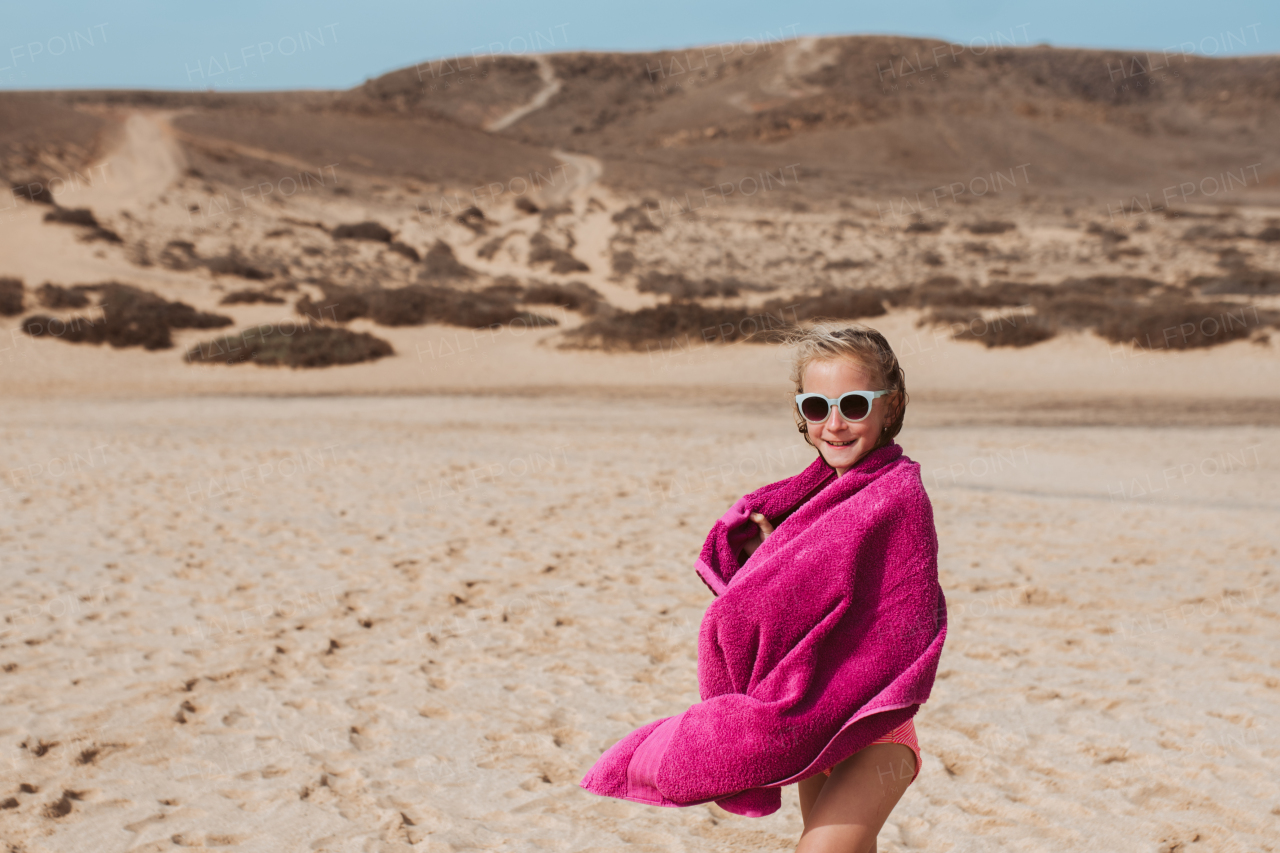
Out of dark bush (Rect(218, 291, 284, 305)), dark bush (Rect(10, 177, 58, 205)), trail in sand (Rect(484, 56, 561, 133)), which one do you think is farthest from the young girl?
trail in sand (Rect(484, 56, 561, 133))

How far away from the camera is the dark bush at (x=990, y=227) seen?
3544 cm

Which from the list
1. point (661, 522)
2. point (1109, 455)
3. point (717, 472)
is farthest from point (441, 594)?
point (1109, 455)

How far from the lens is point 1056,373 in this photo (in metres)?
17.6

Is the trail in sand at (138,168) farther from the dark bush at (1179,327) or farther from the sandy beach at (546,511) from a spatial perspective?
the dark bush at (1179,327)

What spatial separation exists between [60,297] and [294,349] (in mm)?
7136

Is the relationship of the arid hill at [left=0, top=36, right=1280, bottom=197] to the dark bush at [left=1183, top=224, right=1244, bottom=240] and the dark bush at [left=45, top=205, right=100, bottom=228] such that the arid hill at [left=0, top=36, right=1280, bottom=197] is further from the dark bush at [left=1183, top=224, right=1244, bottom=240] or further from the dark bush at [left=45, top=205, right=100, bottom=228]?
the dark bush at [left=1183, top=224, right=1244, bottom=240]

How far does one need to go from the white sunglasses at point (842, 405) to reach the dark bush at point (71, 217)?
32.5m

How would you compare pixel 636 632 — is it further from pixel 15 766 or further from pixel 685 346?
pixel 685 346

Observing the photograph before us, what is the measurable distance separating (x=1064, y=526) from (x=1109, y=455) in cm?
358

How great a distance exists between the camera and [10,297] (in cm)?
2175

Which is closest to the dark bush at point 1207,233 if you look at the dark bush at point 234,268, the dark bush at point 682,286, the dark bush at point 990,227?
the dark bush at point 990,227

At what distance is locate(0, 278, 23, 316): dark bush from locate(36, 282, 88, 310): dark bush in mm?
458

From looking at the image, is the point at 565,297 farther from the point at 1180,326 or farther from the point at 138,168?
the point at 138,168

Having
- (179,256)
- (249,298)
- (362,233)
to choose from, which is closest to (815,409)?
(249,298)
